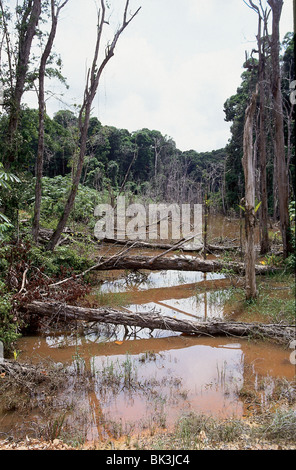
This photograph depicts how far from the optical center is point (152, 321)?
5684mm

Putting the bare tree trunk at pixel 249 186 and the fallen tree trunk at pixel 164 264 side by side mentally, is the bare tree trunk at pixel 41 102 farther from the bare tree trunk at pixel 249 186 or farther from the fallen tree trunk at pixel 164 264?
the bare tree trunk at pixel 249 186

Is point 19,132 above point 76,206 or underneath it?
above

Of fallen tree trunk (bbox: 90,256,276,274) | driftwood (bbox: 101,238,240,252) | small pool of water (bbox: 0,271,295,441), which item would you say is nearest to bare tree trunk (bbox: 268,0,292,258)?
fallen tree trunk (bbox: 90,256,276,274)

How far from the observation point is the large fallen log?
5500mm

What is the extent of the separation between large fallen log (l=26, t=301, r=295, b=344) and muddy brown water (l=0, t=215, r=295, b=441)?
0.49ft

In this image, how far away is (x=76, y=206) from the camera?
1213cm

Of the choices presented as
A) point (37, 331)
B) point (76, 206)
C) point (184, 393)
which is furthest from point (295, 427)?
point (76, 206)

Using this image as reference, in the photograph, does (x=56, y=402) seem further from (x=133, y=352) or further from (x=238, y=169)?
(x=238, y=169)

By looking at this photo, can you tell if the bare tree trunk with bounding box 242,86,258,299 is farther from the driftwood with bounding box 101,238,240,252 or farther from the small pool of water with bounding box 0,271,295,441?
the driftwood with bounding box 101,238,240,252

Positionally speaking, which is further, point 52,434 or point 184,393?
point 184,393

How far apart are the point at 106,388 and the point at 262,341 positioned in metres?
2.54

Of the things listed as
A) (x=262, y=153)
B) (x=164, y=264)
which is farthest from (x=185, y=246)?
(x=262, y=153)

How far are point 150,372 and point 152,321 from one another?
1162mm

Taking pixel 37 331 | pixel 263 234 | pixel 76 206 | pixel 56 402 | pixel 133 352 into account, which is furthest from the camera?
pixel 76 206
